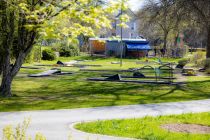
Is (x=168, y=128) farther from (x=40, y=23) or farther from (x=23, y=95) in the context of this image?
(x=23, y=95)

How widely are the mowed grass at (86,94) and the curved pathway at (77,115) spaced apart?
884 millimetres

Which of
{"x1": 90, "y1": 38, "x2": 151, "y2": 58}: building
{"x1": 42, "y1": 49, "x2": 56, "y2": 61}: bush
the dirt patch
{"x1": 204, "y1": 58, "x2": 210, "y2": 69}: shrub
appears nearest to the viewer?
the dirt patch

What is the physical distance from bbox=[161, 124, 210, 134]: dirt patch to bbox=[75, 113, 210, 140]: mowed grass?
249 mm

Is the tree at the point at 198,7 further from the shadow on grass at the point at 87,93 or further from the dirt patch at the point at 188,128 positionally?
the dirt patch at the point at 188,128

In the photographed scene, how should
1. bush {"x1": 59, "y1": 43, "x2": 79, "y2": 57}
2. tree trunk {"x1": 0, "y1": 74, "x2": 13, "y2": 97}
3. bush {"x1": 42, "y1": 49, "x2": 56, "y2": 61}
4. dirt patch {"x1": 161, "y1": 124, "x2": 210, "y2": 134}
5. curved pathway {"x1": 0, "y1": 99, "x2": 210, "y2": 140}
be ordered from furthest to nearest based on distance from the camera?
bush {"x1": 59, "y1": 43, "x2": 79, "y2": 57} → bush {"x1": 42, "y1": 49, "x2": 56, "y2": 61} → tree trunk {"x1": 0, "y1": 74, "x2": 13, "y2": 97} → dirt patch {"x1": 161, "y1": 124, "x2": 210, "y2": 134} → curved pathway {"x1": 0, "y1": 99, "x2": 210, "y2": 140}

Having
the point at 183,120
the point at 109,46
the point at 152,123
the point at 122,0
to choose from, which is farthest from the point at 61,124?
the point at 109,46

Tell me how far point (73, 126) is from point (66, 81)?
12.5 m

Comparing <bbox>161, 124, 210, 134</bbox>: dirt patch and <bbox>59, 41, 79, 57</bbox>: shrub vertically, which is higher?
<bbox>59, 41, 79, 57</bbox>: shrub

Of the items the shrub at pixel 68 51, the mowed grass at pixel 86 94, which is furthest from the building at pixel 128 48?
the mowed grass at pixel 86 94

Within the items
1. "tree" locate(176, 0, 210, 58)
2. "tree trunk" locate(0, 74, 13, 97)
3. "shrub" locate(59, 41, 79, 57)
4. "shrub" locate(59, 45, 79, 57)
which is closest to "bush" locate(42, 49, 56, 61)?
"shrub" locate(59, 41, 79, 57)

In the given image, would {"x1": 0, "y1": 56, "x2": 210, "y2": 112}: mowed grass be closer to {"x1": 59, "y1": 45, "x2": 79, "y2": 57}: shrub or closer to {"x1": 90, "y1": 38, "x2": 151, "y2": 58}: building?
{"x1": 59, "y1": 45, "x2": 79, "y2": 57}: shrub

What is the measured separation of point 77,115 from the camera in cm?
1192

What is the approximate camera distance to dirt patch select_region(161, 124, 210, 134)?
10.0 m

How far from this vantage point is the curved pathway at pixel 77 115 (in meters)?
9.48
